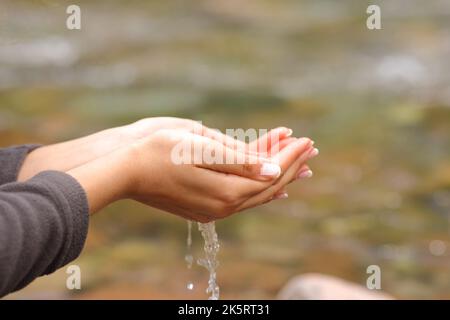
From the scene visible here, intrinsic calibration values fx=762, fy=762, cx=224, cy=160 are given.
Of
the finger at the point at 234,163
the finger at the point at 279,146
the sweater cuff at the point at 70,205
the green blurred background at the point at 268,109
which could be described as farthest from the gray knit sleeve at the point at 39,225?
the green blurred background at the point at 268,109

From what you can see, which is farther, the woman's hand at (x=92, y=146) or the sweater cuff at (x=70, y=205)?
the woman's hand at (x=92, y=146)

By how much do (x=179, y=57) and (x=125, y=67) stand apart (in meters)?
0.47

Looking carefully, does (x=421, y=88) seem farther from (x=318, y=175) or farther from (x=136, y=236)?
(x=136, y=236)

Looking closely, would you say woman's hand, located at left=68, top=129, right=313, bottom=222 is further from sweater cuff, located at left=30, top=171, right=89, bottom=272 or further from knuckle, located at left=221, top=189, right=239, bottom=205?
sweater cuff, located at left=30, top=171, right=89, bottom=272

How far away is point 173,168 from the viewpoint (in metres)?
1.55

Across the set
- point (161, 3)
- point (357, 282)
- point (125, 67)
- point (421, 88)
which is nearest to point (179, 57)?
point (125, 67)

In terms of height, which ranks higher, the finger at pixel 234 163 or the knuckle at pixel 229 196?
the finger at pixel 234 163

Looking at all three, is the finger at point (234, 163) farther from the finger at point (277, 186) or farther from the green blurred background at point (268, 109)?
the green blurred background at point (268, 109)

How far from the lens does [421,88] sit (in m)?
6.07

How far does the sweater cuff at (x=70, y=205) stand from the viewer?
1225mm

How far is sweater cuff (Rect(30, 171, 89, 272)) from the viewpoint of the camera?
122 centimetres

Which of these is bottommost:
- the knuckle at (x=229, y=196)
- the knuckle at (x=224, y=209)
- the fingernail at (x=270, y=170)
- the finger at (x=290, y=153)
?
the knuckle at (x=224, y=209)

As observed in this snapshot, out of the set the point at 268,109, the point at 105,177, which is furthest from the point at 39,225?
the point at 268,109

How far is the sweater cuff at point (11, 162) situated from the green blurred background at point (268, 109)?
72.6 inches
